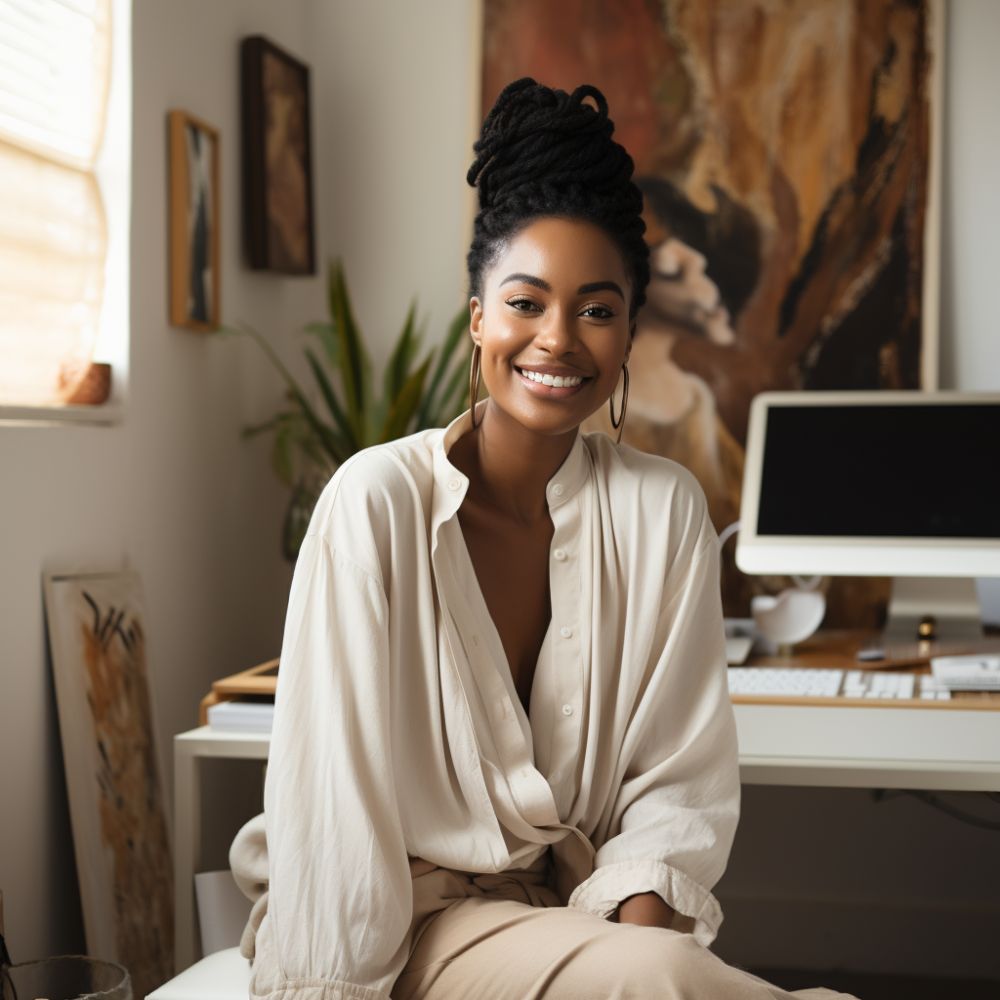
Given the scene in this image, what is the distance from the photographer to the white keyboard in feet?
6.81

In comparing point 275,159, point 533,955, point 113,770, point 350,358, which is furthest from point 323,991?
point 275,159

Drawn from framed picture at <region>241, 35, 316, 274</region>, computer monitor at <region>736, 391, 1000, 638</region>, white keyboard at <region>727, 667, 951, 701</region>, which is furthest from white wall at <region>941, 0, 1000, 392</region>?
framed picture at <region>241, 35, 316, 274</region>

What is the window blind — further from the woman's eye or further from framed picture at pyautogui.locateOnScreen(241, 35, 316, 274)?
the woman's eye

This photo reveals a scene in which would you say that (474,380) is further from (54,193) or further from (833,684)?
(54,193)

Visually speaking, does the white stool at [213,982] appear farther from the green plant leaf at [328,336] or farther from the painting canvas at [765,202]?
the painting canvas at [765,202]

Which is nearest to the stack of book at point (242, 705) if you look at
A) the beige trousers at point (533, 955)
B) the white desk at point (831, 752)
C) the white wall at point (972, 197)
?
the white desk at point (831, 752)

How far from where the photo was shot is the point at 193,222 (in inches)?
102

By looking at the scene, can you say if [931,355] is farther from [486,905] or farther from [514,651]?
[486,905]

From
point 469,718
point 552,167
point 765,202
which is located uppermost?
point 765,202

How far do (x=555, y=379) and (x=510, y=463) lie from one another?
0.53ft

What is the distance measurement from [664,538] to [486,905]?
0.45 m

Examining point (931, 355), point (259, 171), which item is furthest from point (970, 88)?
point (259, 171)

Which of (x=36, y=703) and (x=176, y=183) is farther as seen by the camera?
(x=176, y=183)

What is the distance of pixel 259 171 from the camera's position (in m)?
2.88
